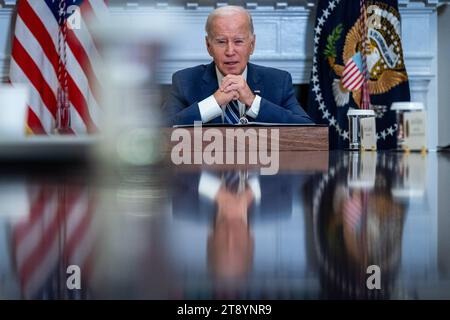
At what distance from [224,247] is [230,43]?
287cm

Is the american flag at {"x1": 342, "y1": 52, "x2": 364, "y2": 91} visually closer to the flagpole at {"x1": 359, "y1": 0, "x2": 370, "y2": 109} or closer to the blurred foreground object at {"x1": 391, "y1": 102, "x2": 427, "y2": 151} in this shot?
the flagpole at {"x1": 359, "y1": 0, "x2": 370, "y2": 109}

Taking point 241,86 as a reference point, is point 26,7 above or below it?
above

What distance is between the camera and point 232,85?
2.60 m

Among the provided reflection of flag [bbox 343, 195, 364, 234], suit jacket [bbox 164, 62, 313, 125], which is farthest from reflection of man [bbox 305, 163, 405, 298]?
suit jacket [bbox 164, 62, 313, 125]

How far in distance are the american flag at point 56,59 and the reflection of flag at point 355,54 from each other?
147 cm

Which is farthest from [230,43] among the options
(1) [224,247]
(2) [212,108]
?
(1) [224,247]

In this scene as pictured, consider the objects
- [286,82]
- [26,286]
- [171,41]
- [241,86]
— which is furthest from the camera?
[286,82]

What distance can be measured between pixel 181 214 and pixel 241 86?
2.30 metres

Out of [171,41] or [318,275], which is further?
[171,41]

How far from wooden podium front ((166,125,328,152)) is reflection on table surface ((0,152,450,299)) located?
1.20 metres

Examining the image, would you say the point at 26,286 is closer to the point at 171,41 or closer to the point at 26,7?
the point at 171,41

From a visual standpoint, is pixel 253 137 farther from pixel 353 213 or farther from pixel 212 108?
pixel 353 213

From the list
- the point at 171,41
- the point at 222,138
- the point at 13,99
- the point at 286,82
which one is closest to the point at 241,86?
the point at 286,82

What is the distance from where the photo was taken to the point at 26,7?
402 cm
